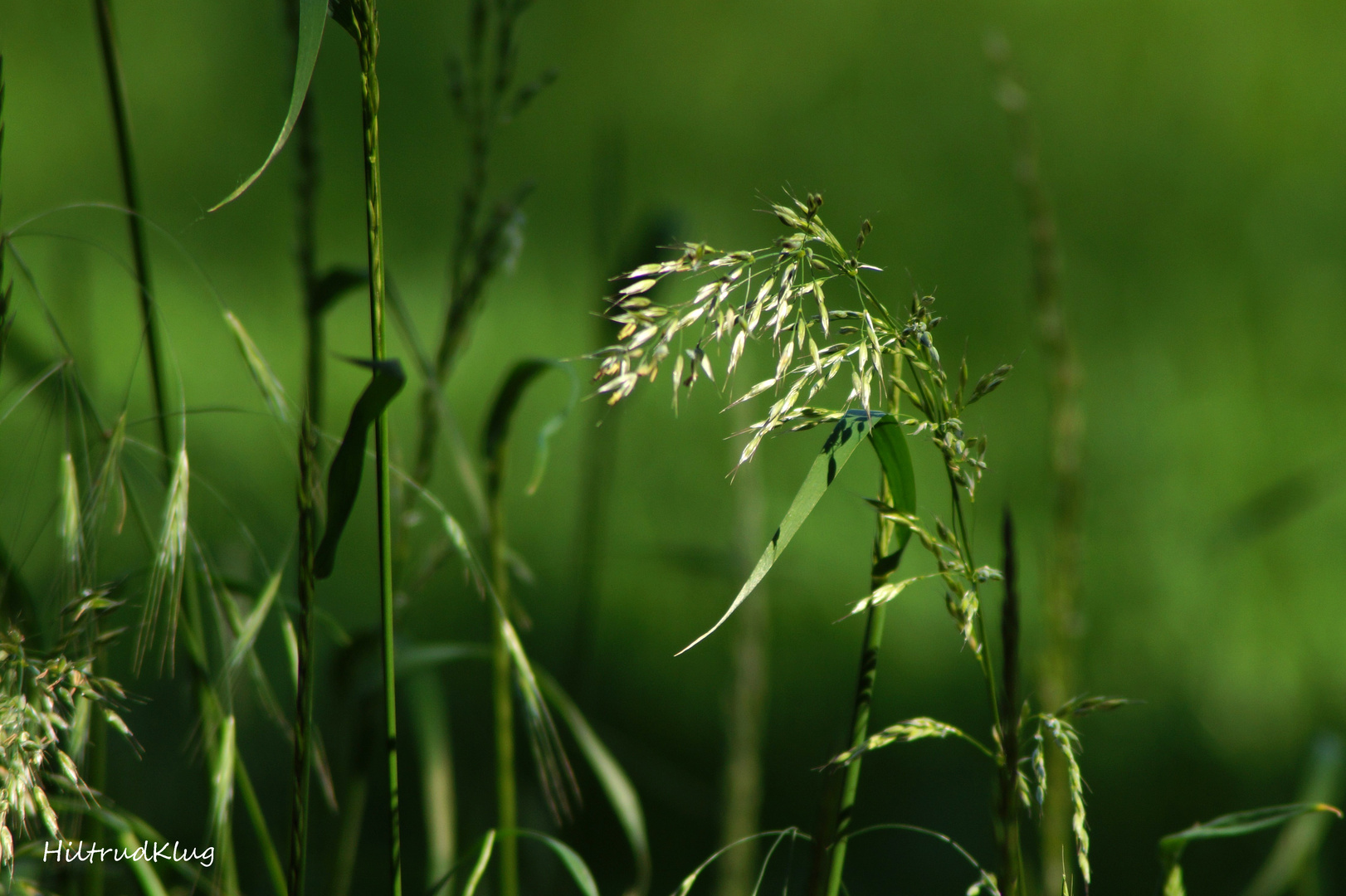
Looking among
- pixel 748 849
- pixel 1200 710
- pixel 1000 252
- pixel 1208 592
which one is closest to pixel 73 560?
pixel 748 849

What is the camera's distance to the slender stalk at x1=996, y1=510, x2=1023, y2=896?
244 mm

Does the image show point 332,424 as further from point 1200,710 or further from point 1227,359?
point 1227,359

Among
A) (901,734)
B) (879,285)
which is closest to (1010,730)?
(901,734)

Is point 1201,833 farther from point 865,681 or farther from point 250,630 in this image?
point 250,630

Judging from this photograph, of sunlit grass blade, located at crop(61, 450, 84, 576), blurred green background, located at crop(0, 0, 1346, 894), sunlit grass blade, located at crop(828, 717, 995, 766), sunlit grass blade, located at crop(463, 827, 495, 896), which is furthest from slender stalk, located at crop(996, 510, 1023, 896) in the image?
blurred green background, located at crop(0, 0, 1346, 894)

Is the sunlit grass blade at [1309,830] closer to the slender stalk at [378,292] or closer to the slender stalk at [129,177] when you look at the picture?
the slender stalk at [378,292]

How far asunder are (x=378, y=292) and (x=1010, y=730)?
0.19 meters

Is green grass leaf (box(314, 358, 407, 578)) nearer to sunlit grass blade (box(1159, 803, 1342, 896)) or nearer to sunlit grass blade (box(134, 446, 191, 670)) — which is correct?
sunlit grass blade (box(134, 446, 191, 670))

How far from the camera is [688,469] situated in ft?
3.83

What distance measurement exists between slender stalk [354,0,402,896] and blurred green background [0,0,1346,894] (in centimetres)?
52

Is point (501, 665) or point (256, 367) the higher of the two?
point (256, 367)

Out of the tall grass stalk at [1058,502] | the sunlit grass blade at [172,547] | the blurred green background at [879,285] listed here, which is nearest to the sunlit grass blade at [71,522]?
the sunlit grass blade at [172,547]

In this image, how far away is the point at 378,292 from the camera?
0.80 feet

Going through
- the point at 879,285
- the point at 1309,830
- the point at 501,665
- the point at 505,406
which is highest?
the point at 879,285
